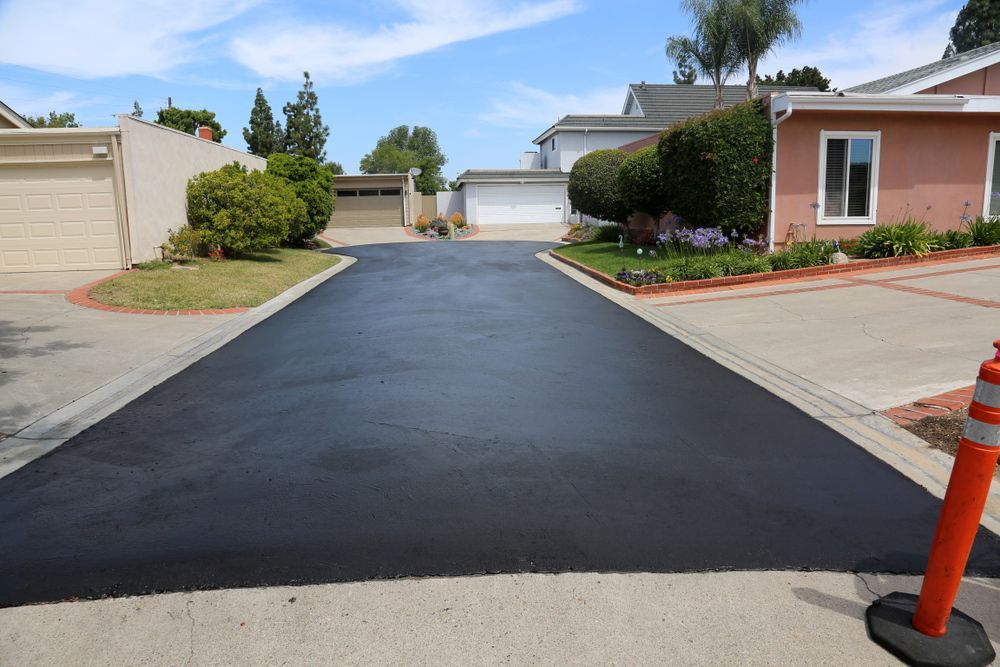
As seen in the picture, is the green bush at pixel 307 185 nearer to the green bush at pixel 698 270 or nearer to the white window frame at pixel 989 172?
the green bush at pixel 698 270

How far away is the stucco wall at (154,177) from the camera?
639 inches

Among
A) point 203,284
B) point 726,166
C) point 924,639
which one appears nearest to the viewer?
point 924,639

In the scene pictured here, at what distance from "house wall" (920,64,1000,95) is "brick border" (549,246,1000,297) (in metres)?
8.25

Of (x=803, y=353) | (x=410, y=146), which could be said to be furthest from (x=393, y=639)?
(x=410, y=146)

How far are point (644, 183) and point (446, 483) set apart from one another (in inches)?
638

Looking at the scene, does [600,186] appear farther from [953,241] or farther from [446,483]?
[446,483]

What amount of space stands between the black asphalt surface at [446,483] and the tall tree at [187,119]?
50923mm

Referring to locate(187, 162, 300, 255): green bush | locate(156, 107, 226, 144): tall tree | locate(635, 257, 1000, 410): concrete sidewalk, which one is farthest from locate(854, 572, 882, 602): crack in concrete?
locate(156, 107, 226, 144): tall tree

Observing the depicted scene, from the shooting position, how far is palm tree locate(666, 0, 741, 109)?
109ft

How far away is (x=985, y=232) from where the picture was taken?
15891mm

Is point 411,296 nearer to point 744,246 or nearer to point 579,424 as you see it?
point 744,246

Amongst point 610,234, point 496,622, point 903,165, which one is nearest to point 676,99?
point 610,234

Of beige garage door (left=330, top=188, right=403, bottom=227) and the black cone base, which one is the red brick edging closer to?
the black cone base

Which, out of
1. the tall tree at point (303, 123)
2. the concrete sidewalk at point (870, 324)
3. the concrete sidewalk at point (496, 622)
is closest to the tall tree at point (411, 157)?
the tall tree at point (303, 123)
